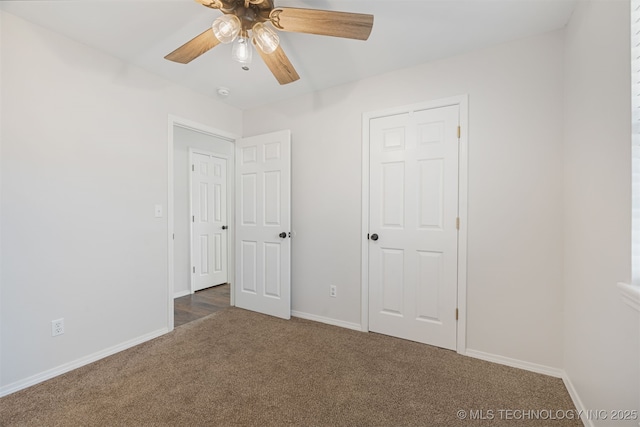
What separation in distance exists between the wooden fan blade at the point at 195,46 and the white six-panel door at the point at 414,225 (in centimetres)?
153

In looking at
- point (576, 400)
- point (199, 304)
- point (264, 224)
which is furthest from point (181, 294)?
point (576, 400)

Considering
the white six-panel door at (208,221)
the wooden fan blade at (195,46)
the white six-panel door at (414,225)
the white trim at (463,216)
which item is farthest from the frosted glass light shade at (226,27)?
the white six-panel door at (208,221)

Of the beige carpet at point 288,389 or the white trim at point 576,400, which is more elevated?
the white trim at point 576,400

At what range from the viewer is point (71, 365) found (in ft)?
6.77

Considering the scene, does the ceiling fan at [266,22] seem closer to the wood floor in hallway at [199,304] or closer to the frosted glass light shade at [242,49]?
the frosted glass light shade at [242,49]

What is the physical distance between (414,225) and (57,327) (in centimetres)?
285

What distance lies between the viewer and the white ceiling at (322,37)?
5.68ft

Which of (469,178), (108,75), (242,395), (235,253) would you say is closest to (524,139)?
(469,178)

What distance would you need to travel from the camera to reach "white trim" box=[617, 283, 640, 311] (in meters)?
1.05

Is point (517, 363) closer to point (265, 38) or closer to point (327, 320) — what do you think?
point (327, 320)

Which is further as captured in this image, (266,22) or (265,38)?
(266,22)

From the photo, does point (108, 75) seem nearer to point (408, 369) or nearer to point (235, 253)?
point (235, 253)

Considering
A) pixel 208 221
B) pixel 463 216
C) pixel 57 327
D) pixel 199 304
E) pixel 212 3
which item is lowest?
pixel 199 304

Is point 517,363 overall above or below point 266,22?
below
